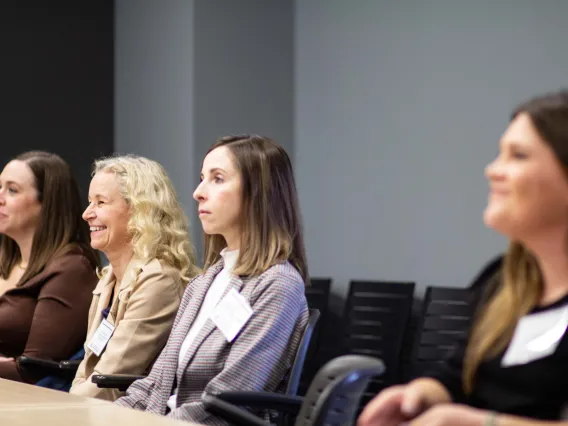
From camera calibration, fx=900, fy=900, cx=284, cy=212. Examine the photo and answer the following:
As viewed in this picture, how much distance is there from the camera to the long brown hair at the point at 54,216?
3.80 m

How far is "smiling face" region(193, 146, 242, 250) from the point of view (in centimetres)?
279

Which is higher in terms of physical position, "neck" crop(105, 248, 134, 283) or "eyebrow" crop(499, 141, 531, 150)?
"eyebrow" crop(499, 141, 531, 150)

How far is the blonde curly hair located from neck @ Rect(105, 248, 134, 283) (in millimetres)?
72

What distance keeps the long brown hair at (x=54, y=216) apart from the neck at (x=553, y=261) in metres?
2.54

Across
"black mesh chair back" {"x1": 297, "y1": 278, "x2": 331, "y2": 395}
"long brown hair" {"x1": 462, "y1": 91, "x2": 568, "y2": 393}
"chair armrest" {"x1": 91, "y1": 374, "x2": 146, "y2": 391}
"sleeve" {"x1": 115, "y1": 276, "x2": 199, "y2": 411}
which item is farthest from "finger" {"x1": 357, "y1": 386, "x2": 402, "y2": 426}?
"black mesh chair back" {"x1": 297, "y1": 278, "x2": 331, "y2": 395}

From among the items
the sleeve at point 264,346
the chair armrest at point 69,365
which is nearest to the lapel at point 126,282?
the chair armrest at point 69,365

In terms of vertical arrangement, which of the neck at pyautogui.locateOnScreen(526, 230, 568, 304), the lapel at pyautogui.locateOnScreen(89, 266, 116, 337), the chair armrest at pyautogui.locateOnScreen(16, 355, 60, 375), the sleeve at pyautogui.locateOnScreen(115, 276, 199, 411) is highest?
the neck at pyautogui.locateOnScreen(526, 230, 568, 304)

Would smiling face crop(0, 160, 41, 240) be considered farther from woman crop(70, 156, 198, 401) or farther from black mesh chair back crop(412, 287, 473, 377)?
black mesh chair back crop(412, 287, 473, 377)

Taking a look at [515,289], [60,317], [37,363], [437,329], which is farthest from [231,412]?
[437,329]

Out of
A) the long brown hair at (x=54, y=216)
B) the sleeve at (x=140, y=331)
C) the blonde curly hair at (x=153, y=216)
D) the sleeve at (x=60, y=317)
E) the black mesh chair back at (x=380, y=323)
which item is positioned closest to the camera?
the sleeve at (x=140, y=331)

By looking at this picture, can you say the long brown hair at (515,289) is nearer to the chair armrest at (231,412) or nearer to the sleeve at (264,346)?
the chair armrest at (231,412)

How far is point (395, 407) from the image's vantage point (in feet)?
5.50

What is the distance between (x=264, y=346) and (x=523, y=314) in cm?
102

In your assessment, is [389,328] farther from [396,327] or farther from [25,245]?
[25,245]
